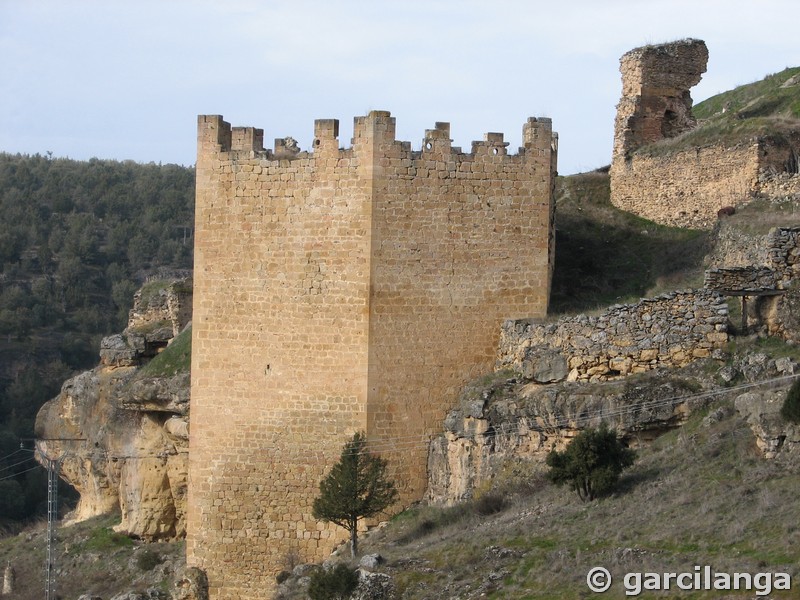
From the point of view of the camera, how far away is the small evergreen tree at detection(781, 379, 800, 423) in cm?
1662

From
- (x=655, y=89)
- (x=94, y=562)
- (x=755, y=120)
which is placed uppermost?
(x=655, y=89)

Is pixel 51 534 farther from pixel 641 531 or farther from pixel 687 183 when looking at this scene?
pixel 641 531

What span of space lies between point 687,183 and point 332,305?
8035mm

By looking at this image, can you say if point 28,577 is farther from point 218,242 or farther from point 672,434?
point 672,434

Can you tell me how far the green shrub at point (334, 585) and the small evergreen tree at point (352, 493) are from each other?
3.04 metres

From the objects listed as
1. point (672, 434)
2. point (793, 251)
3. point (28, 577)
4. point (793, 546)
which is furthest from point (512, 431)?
point (28, 577)

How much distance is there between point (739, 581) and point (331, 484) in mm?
7417

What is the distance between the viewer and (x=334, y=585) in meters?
16.7

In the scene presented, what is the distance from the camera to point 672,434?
62.9ft

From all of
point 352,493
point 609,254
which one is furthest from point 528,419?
point 609,254

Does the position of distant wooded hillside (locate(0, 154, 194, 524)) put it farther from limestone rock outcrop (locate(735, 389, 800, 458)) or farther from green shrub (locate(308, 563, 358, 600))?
limestone rock outcrop (locate(735, 389, 800, 458))

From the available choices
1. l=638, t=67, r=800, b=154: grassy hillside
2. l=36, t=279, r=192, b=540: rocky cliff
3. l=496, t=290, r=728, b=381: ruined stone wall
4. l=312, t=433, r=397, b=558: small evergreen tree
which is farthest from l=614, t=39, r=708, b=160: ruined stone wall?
l=312, t=433, r=397, b=558: small evergreen tree

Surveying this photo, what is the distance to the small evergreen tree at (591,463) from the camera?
17.8 m

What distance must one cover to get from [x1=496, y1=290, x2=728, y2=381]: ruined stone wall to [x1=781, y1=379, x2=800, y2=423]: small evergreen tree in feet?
9.93
